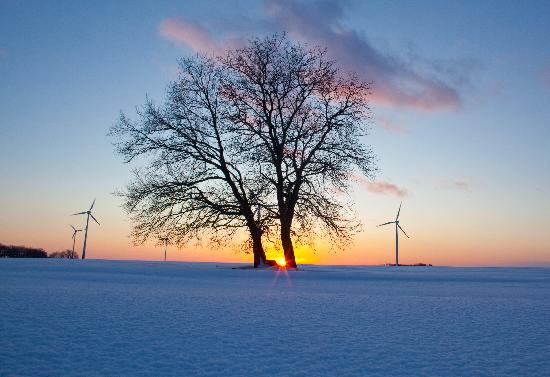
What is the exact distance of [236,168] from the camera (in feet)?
78.6

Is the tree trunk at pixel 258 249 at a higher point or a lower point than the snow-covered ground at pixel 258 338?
higher

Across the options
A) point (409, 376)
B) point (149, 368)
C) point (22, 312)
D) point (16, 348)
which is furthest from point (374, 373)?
point (22, 312)

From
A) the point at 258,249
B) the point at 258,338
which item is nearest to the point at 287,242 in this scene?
the point at 258,249

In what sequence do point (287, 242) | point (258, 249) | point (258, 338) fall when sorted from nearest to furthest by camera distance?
point (258, 338), point (287, 242), point (258, 249)

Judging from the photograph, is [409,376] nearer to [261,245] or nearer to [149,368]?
[149,368]

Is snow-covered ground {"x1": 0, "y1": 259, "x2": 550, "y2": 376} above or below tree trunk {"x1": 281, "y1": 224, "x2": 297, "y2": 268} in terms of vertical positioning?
below

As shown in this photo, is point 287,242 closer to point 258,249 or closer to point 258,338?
point 258,249

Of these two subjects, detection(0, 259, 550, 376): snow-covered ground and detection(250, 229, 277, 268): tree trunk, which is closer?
detection(0, 259, 550, 376): snow-covered ground

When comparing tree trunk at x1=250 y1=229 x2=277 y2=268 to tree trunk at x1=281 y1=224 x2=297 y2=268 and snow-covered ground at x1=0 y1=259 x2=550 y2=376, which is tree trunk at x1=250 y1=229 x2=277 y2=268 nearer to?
tree trunk at x1=281 y1=224 x2=297 y2=268

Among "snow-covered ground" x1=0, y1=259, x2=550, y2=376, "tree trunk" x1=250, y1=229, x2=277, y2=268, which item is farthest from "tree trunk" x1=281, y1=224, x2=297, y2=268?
"snow-covered ground" x1=0, y1=259, x2=550, y2=376

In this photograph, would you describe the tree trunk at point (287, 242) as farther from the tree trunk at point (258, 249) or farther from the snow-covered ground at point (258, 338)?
the snow-covered ground at point (258, 338)

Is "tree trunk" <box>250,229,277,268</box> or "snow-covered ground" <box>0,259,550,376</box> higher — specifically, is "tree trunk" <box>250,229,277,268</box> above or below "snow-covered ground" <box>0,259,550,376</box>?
above

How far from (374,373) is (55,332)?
254cm

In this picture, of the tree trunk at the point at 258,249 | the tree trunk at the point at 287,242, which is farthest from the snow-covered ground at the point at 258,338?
the tree trunk at the point at 258,249
